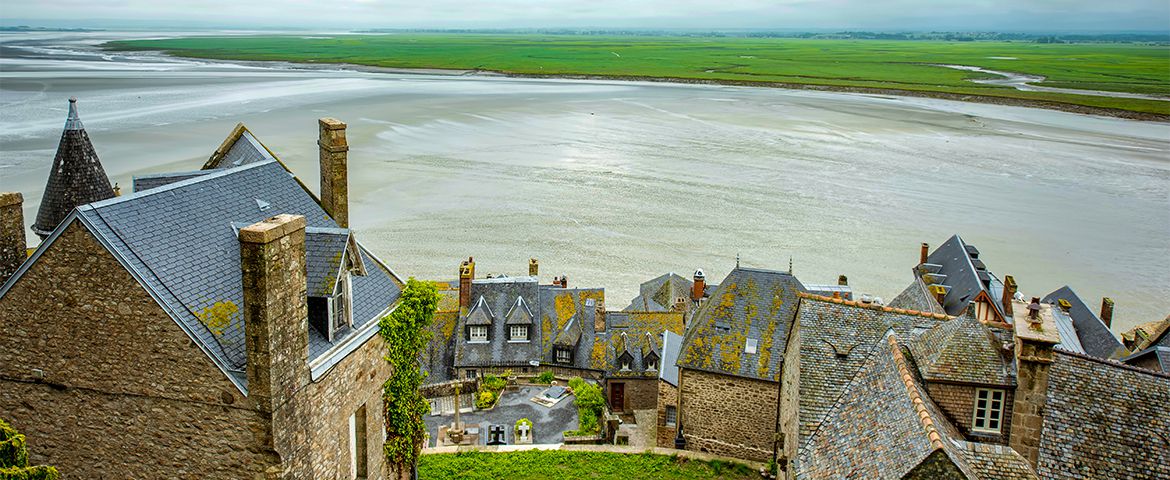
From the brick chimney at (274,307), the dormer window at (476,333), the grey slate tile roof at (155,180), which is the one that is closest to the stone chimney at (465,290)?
the dormer window at (476,333)

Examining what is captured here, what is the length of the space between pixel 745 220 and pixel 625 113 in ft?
166

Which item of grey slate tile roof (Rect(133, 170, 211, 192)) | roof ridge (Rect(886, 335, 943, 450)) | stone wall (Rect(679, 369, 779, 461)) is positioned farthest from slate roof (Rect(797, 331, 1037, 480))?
grey slate tile roof (Rect(133, 170, 211, 192))

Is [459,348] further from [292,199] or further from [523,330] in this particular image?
[292,199]

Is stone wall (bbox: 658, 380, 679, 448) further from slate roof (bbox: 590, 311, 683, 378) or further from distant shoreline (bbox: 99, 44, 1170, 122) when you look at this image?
distant shoreline (bbox: 99, 44, 1170, 122)

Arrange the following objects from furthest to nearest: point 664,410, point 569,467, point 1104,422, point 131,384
→ point 664,410 → point 569,467 → point 1104,422 → point 131,384

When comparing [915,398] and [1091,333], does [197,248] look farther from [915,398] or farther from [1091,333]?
[1091,333]

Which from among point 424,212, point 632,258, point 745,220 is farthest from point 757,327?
point 424,212

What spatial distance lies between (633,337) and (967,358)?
19172 mm

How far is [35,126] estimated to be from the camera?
68688 millimetres

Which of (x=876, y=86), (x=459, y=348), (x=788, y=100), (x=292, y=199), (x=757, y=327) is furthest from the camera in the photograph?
(x=876, y=86)

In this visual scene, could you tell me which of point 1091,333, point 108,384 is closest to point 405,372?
point 108,384

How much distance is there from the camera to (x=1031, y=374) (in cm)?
1239

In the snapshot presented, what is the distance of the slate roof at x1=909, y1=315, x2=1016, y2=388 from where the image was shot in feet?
43.5

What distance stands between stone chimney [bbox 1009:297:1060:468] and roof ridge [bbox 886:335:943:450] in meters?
1.49
